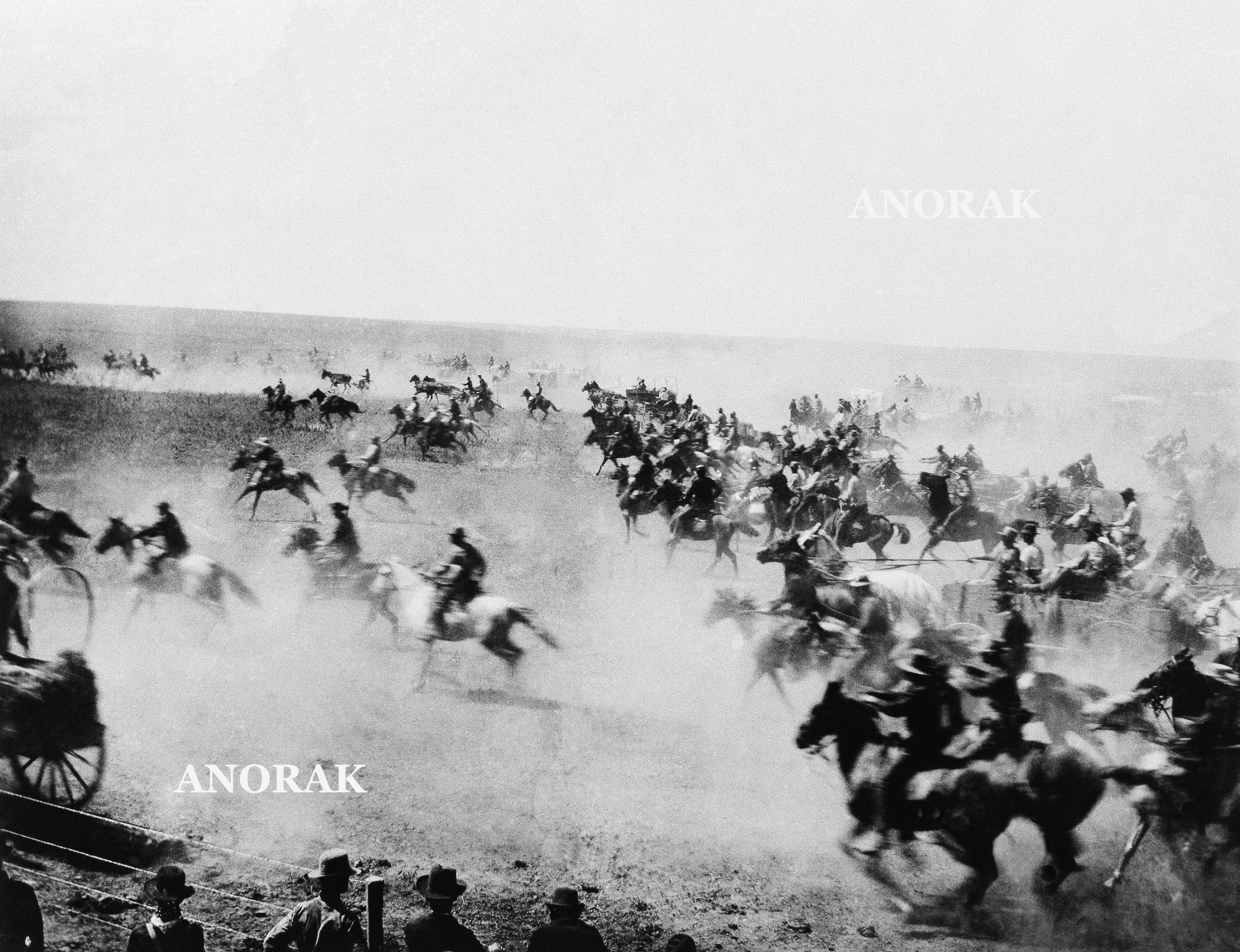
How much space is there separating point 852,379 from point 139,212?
16.3 feet

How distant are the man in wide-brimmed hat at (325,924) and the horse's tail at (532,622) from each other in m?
1.70

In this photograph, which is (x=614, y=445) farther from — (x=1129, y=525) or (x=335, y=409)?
(x=1129, y=525)

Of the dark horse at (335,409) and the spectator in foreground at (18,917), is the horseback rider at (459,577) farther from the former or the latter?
the spectator in foreground at (18,917)

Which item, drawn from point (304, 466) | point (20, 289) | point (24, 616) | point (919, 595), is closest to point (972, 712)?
point (919, 595)

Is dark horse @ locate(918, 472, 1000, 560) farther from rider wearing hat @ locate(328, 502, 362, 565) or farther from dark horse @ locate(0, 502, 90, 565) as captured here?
dark horse @ locate(0, 502, 90, 565)

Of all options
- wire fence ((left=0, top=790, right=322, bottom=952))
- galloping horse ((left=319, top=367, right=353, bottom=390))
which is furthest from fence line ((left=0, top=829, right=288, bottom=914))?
galloping horse ((left=319, top=367, right=353, bottom=390))

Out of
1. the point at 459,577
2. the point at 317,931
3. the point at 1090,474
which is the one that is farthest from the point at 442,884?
the point at 1090,474

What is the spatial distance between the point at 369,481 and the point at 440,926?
2.86 m

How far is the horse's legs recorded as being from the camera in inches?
170

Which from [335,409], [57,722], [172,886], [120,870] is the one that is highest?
[335,409]

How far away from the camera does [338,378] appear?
5.77 m

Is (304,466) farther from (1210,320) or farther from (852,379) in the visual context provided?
(1210,320)

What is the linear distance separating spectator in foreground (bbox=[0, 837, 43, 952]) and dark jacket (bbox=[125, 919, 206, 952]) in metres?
0.56

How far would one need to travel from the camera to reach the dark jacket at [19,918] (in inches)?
149
